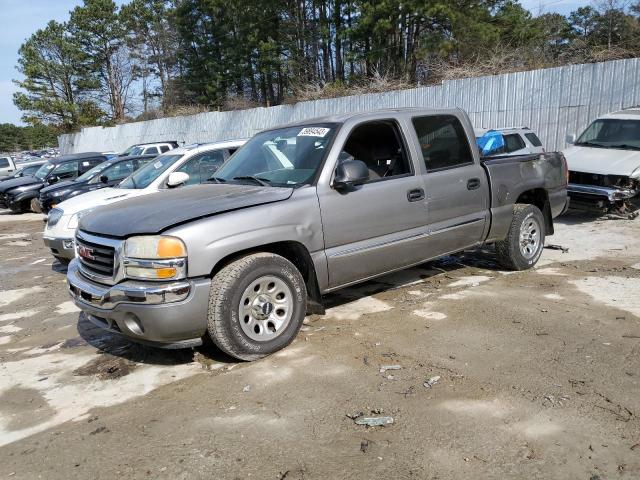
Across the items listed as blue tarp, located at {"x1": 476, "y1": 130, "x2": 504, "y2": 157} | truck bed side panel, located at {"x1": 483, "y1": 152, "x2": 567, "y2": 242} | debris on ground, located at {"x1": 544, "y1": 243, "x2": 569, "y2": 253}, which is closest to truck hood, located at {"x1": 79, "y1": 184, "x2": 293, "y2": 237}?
truck bed side panel, located at {"x1": 483, "y1": 152, "x2": 567, "y2": 242}

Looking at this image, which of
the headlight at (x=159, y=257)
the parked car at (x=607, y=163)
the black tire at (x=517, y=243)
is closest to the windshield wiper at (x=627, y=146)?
the parked car at (x=607, y=163)

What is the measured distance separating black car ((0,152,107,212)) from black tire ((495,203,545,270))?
13.0 m

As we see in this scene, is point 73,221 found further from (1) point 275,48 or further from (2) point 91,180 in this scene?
(1) point 275,48

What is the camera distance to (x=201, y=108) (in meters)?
39.0

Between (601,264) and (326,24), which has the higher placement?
(326,24)

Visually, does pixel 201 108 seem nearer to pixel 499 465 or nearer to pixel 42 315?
pixel 42 315

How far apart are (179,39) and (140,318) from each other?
45.2 meters

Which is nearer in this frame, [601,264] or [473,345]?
[473,345]

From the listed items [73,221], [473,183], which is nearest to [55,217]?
[73,221]

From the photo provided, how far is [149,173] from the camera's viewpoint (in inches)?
338

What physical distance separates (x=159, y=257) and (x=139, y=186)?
493 cm

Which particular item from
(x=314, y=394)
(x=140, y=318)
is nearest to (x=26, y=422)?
(x=140, y=318)

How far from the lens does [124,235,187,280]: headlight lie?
3.75 meters

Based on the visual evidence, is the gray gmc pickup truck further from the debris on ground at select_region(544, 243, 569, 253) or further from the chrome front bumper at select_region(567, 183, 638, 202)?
the chrome front bumper at select_region(567, 183, 638, 202)
